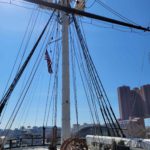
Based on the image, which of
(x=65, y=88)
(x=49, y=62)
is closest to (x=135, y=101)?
(x=49, y=62)

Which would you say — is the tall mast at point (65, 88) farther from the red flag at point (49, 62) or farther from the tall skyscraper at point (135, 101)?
the tall skyscraper at point (135, 101)

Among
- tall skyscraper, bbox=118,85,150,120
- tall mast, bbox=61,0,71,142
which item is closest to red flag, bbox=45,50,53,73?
tall mast, bbox=61,0,71,142

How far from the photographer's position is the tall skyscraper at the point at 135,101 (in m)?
16.3

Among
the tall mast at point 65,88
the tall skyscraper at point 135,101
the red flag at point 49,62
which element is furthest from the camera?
the tall skyscraper at point 135,101

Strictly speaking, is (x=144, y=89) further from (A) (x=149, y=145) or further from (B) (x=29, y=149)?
(A) (x=149, y=145)

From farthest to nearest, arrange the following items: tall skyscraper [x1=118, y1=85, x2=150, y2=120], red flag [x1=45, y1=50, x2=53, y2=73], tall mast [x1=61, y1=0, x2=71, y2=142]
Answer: tall skyscraper [x1=118, y1=85, x2=150, y2=120] → red flag [x1=45, y1=50, x2=53, y2=73] → tall mast [x1=61, y1=0, x2=71, y2=142]

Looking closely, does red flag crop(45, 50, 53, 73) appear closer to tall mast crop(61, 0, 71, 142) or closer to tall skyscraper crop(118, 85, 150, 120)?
tall mast crop(61, 0, 71, 142)

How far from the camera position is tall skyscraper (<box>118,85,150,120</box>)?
16.3 meters

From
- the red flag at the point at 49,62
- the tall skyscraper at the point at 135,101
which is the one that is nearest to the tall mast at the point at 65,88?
the red flag at the point at 49,62

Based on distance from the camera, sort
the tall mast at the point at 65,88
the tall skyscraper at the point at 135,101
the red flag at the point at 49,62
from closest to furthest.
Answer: the tall mast at the point at 65,88 → the red flag at the point at 49,62 → the tall skyscraper at the point at 135,101

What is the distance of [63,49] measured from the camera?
9102 mm

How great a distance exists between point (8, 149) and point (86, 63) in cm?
554

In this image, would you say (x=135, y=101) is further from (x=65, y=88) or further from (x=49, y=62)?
(x=65, y=88)

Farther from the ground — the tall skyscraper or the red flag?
the red flag
